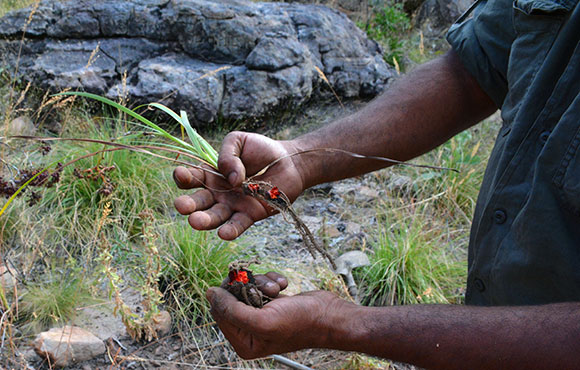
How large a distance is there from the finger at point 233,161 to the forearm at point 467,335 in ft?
1.76

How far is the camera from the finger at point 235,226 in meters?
1.53

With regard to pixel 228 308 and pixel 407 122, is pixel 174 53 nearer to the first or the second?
pixel 407 122

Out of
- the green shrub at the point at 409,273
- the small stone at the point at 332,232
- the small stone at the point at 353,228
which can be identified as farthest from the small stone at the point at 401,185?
the green shrub at the point at 409,273

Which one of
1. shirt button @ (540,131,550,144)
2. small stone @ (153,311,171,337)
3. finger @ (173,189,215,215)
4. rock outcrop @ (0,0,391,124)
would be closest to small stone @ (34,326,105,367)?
small stone @ (153,311,171,337)

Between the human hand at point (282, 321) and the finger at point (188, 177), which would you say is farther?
the finger at point (188, 177)

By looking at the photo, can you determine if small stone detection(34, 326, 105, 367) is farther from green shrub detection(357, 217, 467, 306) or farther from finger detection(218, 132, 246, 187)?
green shrub detection(357, 217, 467, 306)

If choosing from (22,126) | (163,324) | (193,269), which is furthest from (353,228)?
(22,126)

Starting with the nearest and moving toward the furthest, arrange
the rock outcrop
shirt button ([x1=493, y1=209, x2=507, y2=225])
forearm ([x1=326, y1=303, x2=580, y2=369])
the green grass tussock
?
forearm ([x1=326, y1=303, x2=580, y2=369]), shirt button ([x1=493, y1=209, x2=507, y2=225]), the green grass tussock, the rock outcrop

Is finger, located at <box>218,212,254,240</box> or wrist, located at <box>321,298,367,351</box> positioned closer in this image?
wrist, located at <box>321,298,367,351</box>

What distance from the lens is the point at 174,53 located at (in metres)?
4.29

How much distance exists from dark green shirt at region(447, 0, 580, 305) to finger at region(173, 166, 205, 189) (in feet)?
2.95

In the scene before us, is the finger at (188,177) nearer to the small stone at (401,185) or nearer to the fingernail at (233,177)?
the fingernail at (233,177)

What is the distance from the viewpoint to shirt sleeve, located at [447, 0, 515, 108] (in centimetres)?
166

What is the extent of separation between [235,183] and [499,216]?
782mm
